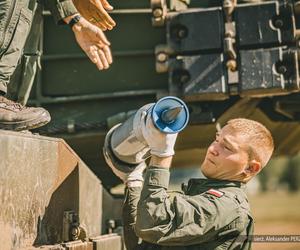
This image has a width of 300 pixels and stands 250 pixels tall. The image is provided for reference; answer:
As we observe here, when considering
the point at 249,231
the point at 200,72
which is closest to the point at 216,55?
the point at 200,72

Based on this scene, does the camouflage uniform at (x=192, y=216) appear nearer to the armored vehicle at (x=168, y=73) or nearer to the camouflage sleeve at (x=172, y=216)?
the camouflage sleeve at (x=172, y=216)

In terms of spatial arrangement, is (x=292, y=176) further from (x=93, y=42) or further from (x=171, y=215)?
(x=171, y=215)

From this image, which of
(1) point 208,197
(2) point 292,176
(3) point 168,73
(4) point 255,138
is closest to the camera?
(1) point 208,197

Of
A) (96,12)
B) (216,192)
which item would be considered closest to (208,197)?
(216,192)

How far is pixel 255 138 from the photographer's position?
284 centimetres

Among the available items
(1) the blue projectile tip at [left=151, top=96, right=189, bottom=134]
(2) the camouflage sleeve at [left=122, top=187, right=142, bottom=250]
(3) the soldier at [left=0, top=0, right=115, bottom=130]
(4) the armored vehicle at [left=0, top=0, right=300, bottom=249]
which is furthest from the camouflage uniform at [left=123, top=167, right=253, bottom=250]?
(4) the armored vehicle at [left=0, top=0, right=300, bottom=249]

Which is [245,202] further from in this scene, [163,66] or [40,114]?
[163,66]

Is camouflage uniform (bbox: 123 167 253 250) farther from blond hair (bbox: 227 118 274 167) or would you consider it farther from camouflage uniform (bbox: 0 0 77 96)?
camouflage uniform (bbox: 0 0 77 96)

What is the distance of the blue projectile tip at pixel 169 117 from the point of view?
261cm

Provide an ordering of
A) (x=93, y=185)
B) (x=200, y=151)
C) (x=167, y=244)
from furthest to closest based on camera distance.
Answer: (x=200, y=151) < (x=93, y=185) < (x=167, y=244)

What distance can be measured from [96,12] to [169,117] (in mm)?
1200

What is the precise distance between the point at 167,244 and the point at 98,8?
55.2 inches

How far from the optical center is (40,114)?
3.19m

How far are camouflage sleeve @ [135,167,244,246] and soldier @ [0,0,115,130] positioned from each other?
2.51ft
